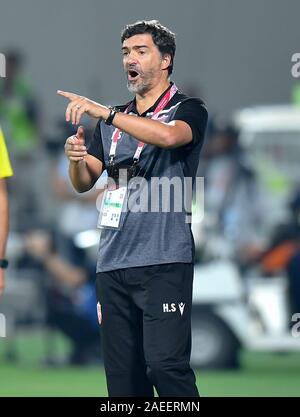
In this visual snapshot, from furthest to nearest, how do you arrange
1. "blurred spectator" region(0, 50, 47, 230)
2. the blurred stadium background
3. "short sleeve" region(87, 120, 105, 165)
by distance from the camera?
"blurred spectator" region(0, 50, 47, 230) → the blurred stadium background → "short sleeve" region(87, 120, 105, 165)

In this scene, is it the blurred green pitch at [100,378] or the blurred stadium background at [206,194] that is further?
the blurred stadium background at [206,194]

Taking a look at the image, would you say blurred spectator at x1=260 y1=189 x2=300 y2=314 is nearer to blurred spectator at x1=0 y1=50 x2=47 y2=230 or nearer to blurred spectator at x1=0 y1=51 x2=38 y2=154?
blurred spectator at x1=0 y1=50 x2=47 y2=230

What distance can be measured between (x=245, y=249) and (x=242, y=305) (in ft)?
3.67

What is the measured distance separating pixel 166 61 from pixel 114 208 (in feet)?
2.30


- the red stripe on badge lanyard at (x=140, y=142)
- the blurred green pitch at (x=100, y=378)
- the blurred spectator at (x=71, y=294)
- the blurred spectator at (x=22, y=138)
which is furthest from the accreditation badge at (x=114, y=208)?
the blurred spectator at (x=22, y=138)

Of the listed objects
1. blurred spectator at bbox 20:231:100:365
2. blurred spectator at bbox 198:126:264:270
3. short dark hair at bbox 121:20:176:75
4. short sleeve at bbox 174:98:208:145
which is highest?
short dark hair at bbox 121:20:176:75

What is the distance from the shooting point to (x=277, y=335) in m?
12.7

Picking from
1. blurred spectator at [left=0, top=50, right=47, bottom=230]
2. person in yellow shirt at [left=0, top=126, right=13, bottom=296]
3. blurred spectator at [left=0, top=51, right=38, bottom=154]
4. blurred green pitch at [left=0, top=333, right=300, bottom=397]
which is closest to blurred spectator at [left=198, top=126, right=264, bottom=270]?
blurred green pitch at [left=0, top=333, right=300, bottom=397]

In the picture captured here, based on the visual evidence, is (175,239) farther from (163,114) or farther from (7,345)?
(7,345)

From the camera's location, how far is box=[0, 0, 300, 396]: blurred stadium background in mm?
12523

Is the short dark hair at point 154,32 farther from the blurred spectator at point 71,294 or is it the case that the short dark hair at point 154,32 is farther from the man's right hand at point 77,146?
the blurred spectator at point 71,294

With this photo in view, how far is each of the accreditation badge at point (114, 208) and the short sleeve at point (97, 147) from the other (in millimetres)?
177

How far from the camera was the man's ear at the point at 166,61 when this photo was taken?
6746 millimetres
